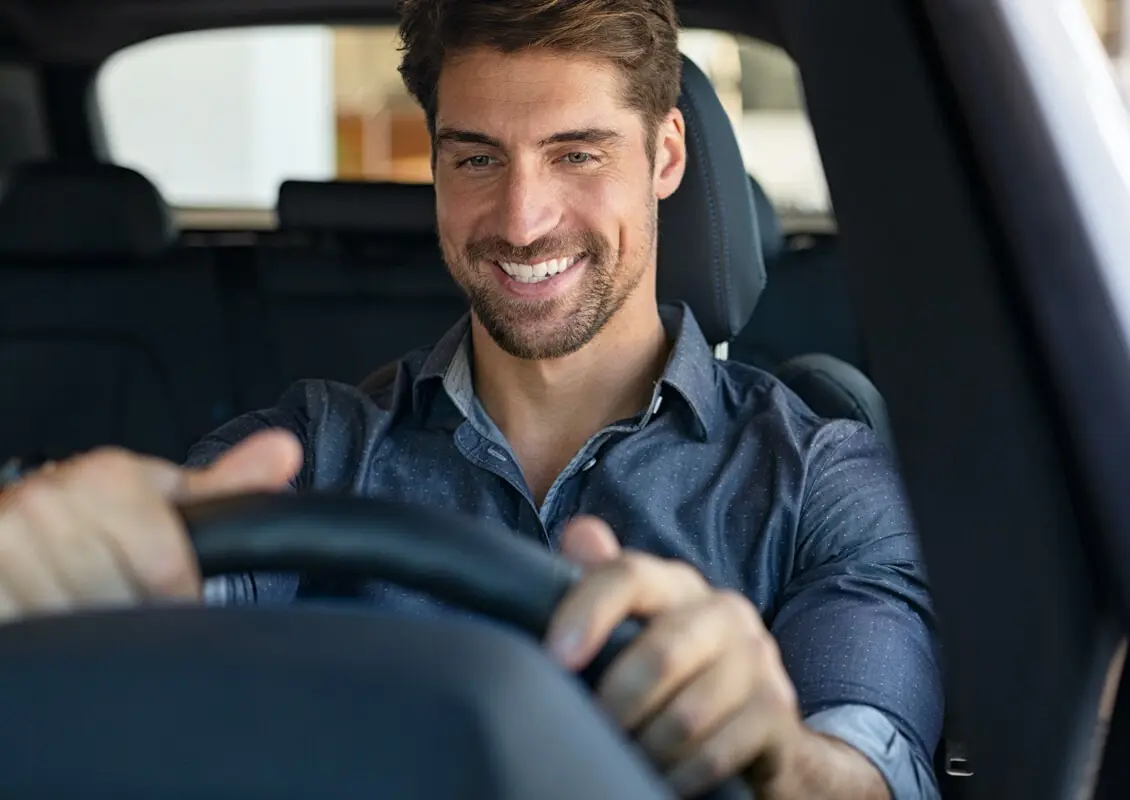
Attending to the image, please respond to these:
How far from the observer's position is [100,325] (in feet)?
8.96

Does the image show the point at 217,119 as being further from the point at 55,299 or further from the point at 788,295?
the point at 788,295

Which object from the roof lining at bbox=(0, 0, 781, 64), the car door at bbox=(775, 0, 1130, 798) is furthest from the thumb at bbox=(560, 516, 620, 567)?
the roof lining at bbox=(0, 0, 781, 64)

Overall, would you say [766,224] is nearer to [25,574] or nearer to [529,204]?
[529,204]

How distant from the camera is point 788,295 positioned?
8.28ft

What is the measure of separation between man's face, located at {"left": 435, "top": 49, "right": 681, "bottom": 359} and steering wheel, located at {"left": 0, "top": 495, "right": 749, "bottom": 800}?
3.71 feet

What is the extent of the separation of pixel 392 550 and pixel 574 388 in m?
1.03

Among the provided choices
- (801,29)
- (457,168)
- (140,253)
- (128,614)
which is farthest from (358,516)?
(140,253)

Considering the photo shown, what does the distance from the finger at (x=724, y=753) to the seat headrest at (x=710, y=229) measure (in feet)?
3.42

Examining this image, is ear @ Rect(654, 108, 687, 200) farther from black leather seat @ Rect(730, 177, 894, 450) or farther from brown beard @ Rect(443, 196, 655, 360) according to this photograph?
black leather seat @ Rect(730, 177, 894, 450)

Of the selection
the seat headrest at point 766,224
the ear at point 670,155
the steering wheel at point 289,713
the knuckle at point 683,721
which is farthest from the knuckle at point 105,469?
the seat headrest at point 766,224

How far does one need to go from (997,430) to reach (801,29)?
544 mm

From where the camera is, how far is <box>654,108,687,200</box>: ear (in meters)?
1.74

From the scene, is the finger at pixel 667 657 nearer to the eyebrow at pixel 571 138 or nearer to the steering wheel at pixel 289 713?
the steering wheel at pixel 289 713

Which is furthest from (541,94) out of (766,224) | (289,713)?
(289,713)
